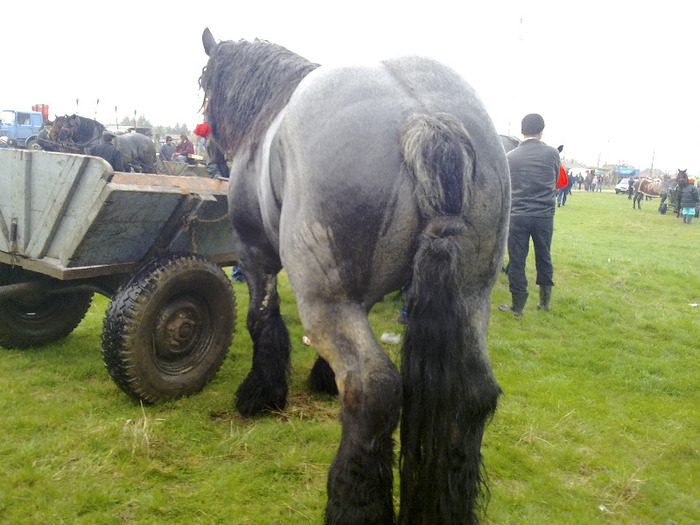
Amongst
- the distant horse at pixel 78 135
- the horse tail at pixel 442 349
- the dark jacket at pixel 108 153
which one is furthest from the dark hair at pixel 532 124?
the distant horse at pixel 78 135

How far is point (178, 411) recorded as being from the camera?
3412mm

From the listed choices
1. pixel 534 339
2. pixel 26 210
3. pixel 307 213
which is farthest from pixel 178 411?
pixel 534 339

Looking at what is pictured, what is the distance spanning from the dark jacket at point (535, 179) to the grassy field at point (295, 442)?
158 centimetres

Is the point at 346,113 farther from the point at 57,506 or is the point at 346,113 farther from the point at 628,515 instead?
the point at 628,515

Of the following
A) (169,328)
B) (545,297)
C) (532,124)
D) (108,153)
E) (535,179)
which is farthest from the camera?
(108,153)

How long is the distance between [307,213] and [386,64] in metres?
0.82

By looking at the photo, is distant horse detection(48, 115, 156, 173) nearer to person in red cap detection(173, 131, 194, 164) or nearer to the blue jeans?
Answer: person in red cap detection(173, 131, 194, 164)

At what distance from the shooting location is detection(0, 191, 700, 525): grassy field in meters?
2.58

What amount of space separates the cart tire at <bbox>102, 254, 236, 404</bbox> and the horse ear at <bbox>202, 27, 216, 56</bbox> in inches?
60.8

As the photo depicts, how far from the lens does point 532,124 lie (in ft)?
19.8

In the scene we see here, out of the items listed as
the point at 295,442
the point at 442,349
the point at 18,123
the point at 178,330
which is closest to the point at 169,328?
the point at 178,330

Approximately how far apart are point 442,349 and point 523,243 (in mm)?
4471

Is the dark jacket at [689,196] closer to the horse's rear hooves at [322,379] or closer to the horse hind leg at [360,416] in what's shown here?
the horse's rear hooves at [322,379]

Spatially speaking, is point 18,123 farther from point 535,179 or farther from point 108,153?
point 535,179
